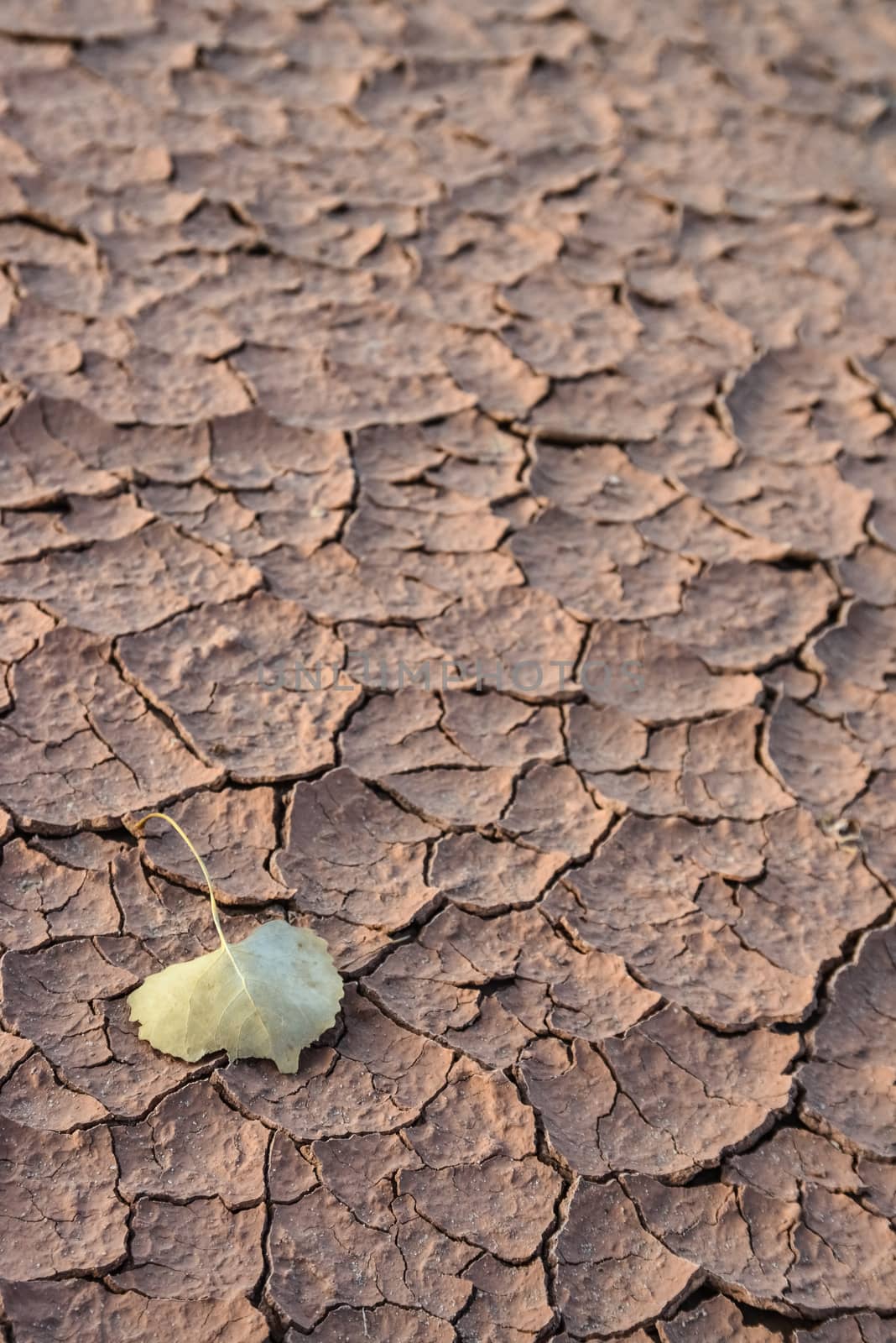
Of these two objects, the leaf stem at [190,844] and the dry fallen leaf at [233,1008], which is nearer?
the dry fallen leaf at [233,1008]

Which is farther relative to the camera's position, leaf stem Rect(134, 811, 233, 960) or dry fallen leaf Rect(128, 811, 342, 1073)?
leaf stem Rect(134, 811, 233, 960)

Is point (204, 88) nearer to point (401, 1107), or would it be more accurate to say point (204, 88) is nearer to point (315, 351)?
point (315, 351)

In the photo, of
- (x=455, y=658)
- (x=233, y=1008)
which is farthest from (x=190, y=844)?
(x=455, y=658)

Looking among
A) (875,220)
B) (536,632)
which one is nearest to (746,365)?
(875,220)

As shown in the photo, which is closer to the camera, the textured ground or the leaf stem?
the textured ground
